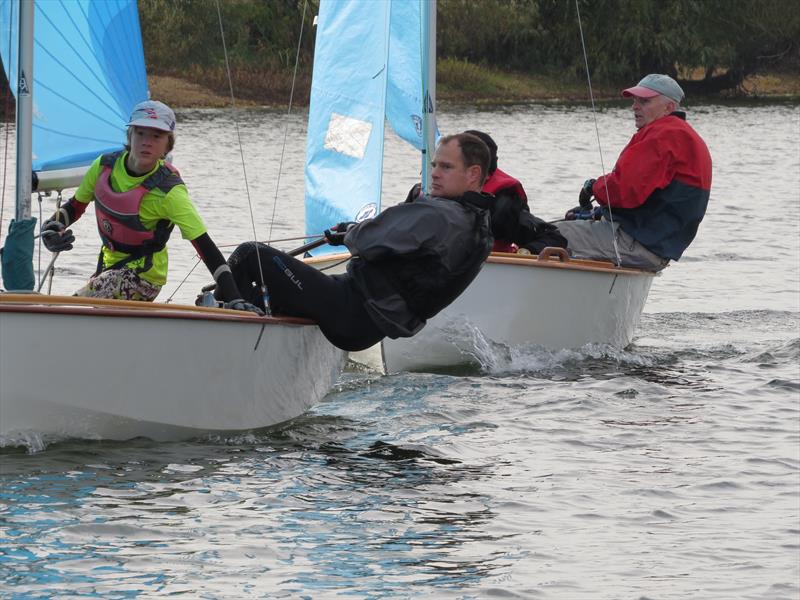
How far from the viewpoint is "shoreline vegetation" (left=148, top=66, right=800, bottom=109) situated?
3731 centimetres

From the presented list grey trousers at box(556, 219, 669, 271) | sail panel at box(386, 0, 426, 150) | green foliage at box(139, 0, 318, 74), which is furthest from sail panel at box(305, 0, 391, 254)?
green foliage at box(139, 0, 318, 74)

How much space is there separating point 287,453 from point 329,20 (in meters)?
4.32

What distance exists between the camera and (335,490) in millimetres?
5793

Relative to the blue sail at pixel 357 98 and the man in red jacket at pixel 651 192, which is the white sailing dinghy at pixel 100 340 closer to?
the man in red jacket at pixel 651 192

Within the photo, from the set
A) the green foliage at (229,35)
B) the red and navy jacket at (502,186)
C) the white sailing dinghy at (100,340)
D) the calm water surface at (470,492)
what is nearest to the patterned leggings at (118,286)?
the white sailing dinghy at (100,340)

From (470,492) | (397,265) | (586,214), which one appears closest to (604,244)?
(586,214)

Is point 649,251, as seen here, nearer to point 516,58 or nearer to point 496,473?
point 496,473

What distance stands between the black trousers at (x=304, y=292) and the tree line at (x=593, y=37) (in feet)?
114

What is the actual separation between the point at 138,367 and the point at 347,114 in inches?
171

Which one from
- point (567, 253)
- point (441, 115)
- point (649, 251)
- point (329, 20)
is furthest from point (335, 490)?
point (441, 115)

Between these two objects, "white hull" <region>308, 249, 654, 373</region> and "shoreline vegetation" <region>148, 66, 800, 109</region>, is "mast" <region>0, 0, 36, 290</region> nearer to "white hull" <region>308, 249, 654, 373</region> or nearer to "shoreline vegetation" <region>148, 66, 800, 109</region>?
"white hull" <region>308, 249, 654, 373</region>

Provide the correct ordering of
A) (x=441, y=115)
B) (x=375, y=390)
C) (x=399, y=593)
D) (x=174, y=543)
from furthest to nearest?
(x=441, y=115), (x=375, y=390), (x=174, y=543), (x=399, y=593)

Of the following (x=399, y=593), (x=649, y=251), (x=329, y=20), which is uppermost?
(x=329, y=20)

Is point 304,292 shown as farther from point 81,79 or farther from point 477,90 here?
point 477,90
